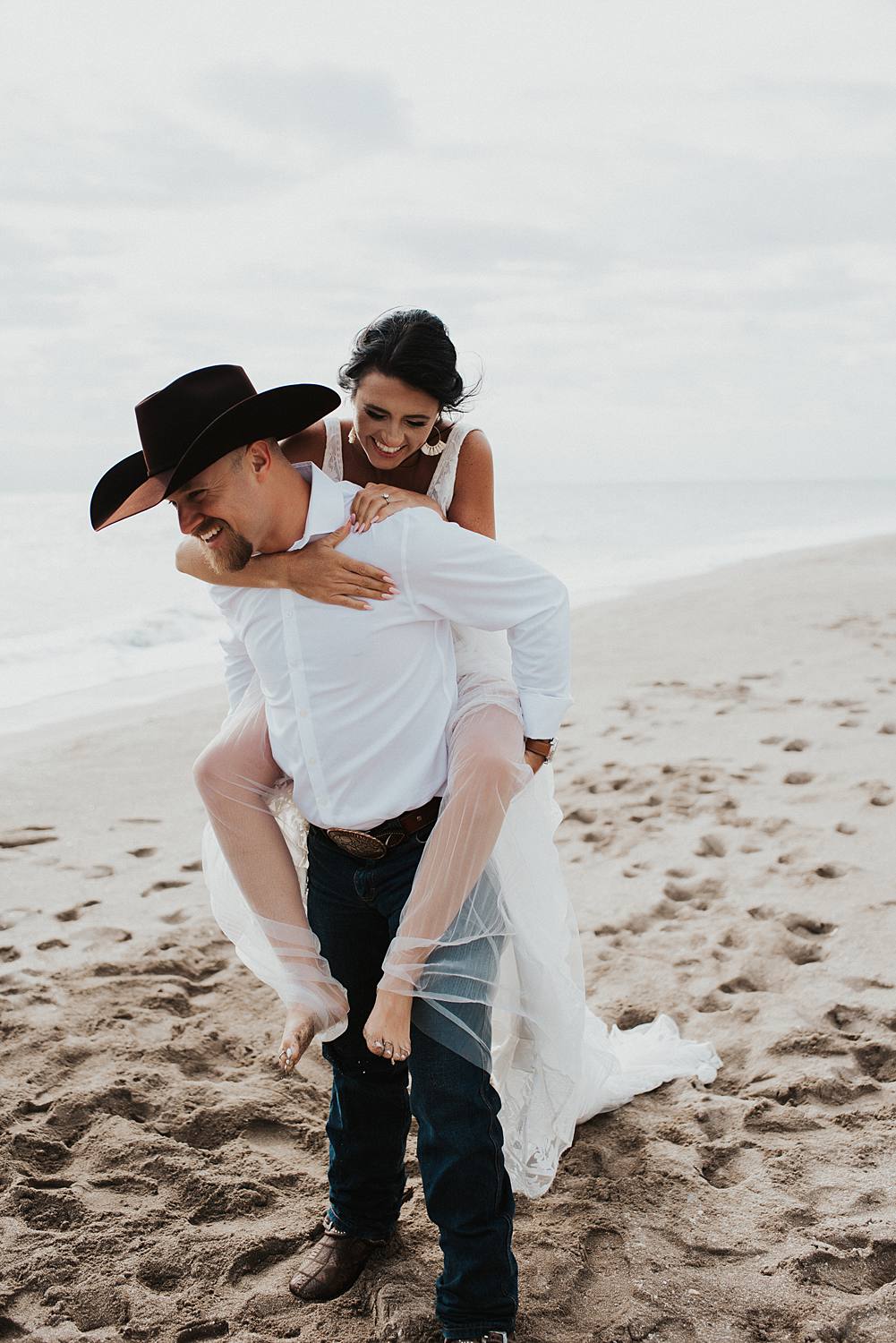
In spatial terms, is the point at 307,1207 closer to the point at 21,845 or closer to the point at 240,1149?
the point at 240,1149

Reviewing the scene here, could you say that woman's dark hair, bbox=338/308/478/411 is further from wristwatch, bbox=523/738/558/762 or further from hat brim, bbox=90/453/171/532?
wristwatch, bbox=523/738/558/762

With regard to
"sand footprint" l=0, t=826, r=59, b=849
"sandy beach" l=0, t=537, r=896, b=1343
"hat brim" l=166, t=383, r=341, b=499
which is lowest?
"sandy beach" l=0, t=537, r=896, b=1343

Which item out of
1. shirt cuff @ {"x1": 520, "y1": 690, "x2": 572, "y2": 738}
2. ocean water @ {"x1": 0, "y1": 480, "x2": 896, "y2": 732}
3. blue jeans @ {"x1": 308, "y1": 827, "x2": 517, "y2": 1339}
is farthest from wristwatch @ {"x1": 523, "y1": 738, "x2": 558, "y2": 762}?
ocean water @ {"x1": 0, "y1": 480, "x2": 896, "y2": 732}

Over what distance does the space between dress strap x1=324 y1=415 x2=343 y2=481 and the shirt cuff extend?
1058 mm

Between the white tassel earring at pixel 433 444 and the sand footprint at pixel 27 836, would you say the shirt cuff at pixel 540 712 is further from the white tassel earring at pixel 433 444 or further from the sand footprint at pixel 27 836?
the sand footprint at pixel 27 836

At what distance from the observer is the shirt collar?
2234 mm

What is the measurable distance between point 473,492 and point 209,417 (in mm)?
971

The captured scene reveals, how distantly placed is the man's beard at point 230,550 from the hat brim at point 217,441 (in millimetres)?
138

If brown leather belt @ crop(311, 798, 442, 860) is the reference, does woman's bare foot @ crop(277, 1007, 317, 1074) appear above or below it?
below

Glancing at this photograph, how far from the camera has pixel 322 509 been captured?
2.26 m

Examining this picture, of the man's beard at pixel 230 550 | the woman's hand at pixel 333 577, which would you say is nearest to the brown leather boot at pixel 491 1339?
the woman's hand at pixel 333 577

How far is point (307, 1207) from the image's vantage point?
269cm

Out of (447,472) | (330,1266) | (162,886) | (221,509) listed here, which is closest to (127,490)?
(221,509)

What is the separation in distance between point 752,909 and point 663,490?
54.8 meters
